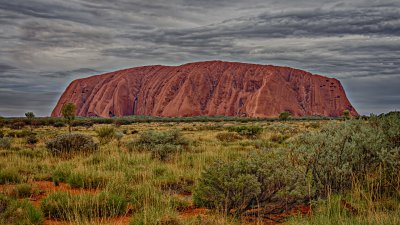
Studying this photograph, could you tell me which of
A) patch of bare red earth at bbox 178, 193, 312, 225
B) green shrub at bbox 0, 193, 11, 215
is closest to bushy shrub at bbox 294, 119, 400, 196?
patch of bare red earth at bbox 178, 193, 312, 225

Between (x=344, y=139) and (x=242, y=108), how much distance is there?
402 feet

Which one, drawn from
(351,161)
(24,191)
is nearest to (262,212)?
(351,161)

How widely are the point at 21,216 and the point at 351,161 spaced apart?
19.4 ft

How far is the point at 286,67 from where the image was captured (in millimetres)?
146375

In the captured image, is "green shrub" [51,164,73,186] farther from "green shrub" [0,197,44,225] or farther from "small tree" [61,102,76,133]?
"small tree" [61,102,76,133]

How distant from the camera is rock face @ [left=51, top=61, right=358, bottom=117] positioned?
128125 millimetres

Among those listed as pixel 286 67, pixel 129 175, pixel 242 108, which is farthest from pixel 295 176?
pixel 286 67

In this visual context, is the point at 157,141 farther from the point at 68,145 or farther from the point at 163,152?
the point at 68,145

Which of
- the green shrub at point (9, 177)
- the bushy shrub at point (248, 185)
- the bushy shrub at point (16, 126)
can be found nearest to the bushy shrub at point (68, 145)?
the green shrub at point (9, 177)

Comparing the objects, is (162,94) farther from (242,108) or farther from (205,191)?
(205,191)

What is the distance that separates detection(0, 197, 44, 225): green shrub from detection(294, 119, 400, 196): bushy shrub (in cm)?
443

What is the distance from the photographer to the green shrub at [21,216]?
16.9ft

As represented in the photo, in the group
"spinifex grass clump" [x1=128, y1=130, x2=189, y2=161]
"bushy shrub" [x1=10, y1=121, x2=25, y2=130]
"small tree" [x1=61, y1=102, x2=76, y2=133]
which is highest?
"small tree" [x1=61, y1=102, x2=76, y2=133]

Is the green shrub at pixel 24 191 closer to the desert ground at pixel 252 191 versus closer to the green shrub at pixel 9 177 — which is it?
the desert ground at pixel 252 191
